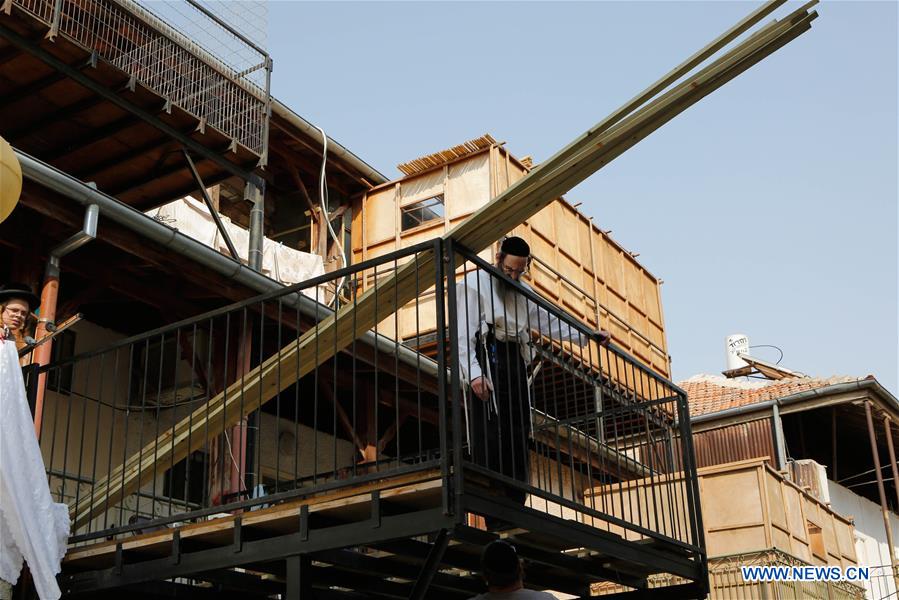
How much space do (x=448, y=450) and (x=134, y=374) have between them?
761cm

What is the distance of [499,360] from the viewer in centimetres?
623

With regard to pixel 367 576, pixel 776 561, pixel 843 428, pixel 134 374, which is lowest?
pixel 367 576

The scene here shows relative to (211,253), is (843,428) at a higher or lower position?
higher

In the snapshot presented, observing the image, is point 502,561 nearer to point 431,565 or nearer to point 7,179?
point 431,565

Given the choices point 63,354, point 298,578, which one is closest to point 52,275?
point 63,354

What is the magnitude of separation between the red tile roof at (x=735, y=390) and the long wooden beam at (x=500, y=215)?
16.2m

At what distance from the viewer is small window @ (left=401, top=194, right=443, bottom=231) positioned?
19094 mm

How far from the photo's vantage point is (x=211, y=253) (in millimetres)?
9961

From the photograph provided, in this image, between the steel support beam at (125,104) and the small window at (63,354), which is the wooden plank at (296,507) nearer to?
the small window at (63,354)

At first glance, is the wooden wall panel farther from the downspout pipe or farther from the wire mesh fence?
the downspout pipe

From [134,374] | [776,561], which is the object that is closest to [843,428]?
[776,561]

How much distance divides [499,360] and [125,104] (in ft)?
20.9

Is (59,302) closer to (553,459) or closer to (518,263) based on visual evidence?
(518,263)

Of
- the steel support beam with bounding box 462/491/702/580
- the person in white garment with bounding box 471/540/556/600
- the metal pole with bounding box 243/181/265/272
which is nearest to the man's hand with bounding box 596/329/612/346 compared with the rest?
the steel support beam with bounding box 462/491/702/580
